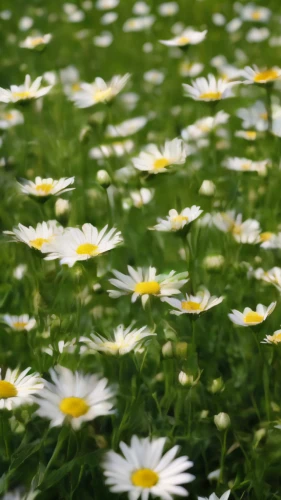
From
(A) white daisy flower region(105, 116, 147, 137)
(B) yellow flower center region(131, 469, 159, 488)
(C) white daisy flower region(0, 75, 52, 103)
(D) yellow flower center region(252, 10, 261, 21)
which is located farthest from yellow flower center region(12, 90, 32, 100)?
(D) yellow flower center region(252, 10, 261, 21)

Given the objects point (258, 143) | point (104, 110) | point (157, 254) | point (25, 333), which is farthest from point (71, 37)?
point (25, 333)

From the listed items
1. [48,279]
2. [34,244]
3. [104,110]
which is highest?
[34,244]

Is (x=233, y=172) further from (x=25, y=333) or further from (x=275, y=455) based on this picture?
(x=275, y=455)

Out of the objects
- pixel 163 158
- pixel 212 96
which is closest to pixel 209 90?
pixel 212 96

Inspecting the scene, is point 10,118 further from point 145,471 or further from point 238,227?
point 145,471

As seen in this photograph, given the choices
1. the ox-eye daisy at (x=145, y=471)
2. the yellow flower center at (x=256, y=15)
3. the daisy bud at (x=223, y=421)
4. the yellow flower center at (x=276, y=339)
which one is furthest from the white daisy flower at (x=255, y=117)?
the yellow flower center at (x=256, y=15)

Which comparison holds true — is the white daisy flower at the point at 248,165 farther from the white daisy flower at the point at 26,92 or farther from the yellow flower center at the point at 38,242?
the yellow flower center at the point at 38,242
